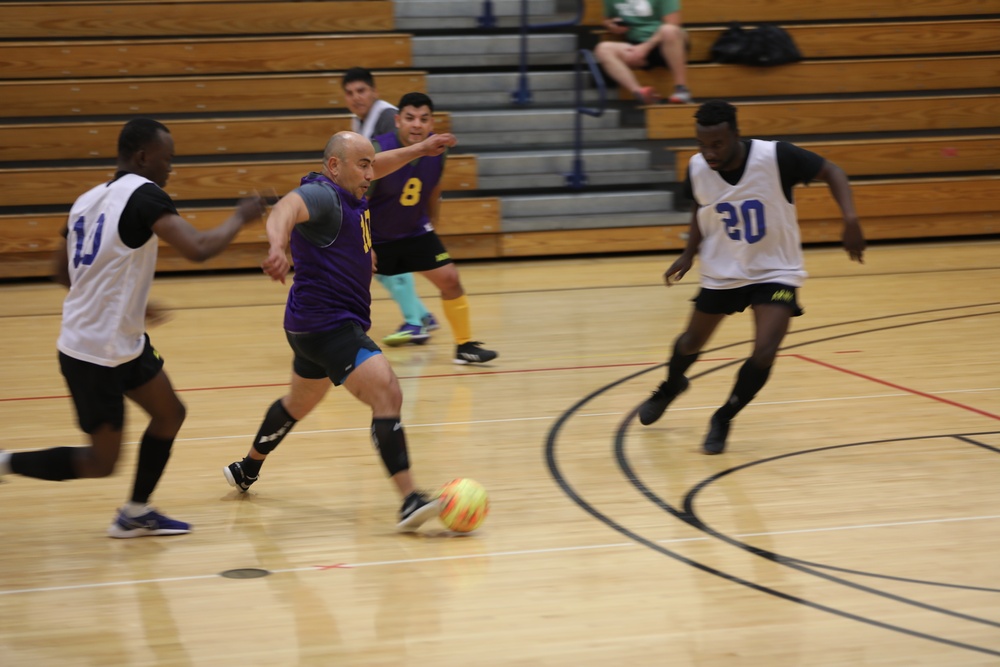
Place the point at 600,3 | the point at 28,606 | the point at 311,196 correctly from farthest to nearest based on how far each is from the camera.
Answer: the point at 600,3, the point at 311,196, the point at 28,606

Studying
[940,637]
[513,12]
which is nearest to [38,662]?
[940,637]

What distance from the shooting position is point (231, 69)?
1125 centimetres

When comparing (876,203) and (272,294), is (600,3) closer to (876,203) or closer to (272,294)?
(876,203)

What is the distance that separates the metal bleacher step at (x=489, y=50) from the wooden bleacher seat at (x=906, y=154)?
1.97 metres

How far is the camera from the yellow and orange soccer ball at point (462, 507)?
4.20 m

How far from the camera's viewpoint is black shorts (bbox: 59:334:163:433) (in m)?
3.96

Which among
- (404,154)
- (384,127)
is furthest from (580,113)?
(404,154)

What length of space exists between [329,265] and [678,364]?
1.97 meters

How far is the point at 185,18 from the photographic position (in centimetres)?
1133

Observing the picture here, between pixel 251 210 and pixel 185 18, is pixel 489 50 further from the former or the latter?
pixel 251 210

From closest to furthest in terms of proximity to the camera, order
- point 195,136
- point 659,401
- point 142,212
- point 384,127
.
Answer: point 142,212 < point 659,401 < point 384,127 < point 195,136

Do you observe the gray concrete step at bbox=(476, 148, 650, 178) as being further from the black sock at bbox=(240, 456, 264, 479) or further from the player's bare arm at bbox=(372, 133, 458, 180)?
the black sock at bbox=(240, 456, 264, 479)

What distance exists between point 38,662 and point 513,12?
34.1 ft

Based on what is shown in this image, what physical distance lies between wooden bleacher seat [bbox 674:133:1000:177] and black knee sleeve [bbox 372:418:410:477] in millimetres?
7853
